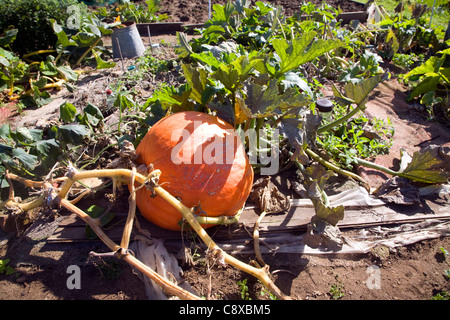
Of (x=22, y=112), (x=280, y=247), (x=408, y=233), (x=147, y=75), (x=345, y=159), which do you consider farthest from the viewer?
(x=147, y=75)

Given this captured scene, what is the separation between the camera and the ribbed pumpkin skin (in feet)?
5.75

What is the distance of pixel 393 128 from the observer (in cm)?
303

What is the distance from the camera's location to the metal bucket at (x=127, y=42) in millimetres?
4203

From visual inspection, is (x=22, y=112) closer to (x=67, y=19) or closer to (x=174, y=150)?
(x=67, y=19)

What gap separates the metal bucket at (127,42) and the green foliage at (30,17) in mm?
706

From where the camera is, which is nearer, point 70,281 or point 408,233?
point 70,281

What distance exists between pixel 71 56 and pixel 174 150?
138 inches

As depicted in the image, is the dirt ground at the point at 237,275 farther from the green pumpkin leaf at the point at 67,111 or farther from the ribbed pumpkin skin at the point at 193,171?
the green pumpkin leaf at the point at 67,111

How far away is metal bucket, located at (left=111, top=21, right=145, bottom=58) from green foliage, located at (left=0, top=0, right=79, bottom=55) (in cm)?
71
